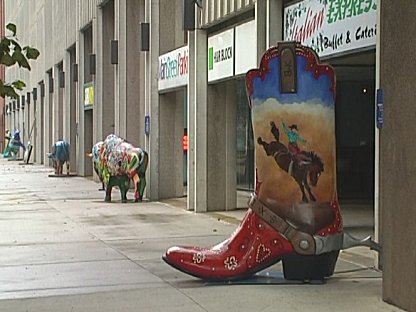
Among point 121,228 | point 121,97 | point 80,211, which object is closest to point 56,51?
point 121,97

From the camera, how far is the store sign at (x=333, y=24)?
10445mm

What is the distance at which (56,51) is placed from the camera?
1694 inches

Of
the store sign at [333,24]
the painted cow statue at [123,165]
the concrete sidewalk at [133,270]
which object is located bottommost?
the concrete sidewalk at [133,270]

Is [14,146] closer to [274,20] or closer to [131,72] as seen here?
[131,72]

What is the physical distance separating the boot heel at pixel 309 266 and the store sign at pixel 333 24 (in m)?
2.96

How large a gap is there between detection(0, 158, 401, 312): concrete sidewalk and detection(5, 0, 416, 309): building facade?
76 centimetres

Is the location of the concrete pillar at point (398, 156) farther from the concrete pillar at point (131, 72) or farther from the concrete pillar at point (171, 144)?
the concrete pillar at point (131, 72)

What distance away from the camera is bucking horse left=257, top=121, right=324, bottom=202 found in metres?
8.69

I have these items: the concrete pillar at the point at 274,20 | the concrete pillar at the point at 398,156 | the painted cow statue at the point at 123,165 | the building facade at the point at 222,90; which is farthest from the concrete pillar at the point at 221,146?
the concrete pillar at the point at 398,156

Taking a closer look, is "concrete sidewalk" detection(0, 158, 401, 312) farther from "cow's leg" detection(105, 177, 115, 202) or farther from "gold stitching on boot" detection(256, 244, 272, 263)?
"cow's leg" detection(105, 177, 115, 202)

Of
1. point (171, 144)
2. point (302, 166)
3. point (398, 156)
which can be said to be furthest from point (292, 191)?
point (171, 144)

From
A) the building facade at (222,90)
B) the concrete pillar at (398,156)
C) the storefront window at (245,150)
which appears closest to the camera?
the concrete pillar at (398,156)

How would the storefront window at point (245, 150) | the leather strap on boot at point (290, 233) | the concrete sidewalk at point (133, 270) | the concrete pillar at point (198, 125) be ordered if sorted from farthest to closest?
the storefront window at point (245, 150) < the concrete pillar at point (198, 125) < the leather strap on boot at point (290, 233) < the concrete sidewalk at point (133, 270)

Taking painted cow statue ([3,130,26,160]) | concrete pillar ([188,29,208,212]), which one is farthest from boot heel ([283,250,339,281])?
painted cow statue ([3,130,26,160])
